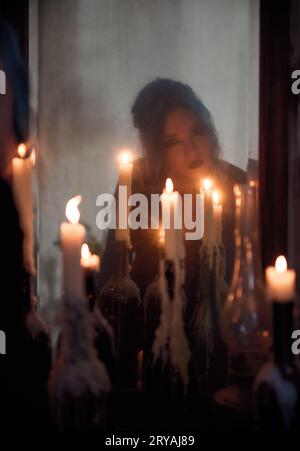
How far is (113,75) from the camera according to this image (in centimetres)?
128

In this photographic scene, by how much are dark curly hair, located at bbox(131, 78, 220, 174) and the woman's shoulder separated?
0.03 m

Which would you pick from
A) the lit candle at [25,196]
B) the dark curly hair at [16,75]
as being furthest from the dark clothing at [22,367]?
the dark curly hair at [16,75]

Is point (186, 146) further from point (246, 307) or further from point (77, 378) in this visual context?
point (77, 378)

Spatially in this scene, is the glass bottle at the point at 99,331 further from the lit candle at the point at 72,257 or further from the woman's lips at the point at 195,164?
the woman's lips at the point at 195,164

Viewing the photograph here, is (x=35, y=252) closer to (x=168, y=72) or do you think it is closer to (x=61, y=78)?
(x=61, y=78)

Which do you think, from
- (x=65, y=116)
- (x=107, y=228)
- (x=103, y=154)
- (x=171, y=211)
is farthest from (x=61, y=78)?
(x=171, y=211)

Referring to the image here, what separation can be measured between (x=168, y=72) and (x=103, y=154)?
0.23 meters

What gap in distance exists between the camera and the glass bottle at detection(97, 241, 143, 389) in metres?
0.91

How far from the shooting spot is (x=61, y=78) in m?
1.29

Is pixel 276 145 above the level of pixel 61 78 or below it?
below

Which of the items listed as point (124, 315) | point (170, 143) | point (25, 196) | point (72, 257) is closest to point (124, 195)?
point (170, 143)

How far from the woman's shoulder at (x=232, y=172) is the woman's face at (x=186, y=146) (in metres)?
0.03

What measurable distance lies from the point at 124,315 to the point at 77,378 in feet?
2.17
